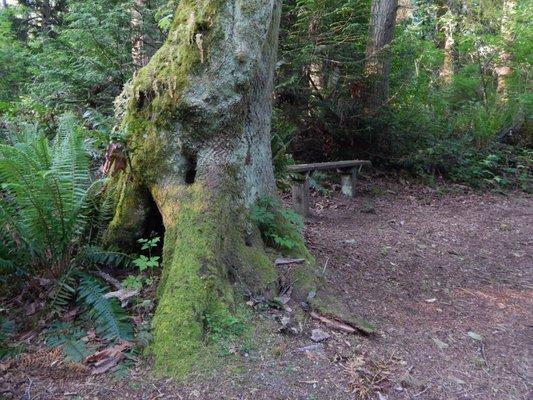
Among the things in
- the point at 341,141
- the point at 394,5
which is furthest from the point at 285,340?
the point at 394,5

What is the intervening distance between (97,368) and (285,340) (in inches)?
47.0

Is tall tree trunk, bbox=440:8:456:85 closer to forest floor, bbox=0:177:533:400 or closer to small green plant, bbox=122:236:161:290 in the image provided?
forest floor, bbox=0:177:533:400

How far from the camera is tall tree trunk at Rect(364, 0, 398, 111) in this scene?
9.05 meters

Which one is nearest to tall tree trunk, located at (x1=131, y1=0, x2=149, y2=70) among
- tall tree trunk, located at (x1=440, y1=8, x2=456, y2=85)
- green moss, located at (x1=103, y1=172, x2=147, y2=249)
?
green moss, located at (x1=103, y1=172, x2=147, y2=249)

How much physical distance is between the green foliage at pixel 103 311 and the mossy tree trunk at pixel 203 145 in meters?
0.32

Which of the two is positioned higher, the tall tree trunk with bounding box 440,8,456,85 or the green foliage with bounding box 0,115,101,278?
the tall tree trunk with bounding box 440,8,456,85

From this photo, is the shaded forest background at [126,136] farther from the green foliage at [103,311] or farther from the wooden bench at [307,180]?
the wooden bench at [307,180]

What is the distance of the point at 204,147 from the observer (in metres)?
3.92

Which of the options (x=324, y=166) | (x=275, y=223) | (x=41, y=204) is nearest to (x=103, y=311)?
(x=41, y=204)

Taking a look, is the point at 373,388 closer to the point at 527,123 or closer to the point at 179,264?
the point at 179,264

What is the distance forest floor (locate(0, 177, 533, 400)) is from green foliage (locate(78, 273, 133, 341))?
13.7 inches

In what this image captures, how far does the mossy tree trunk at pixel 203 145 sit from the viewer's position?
3592 mm

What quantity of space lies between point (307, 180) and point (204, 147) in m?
3.77

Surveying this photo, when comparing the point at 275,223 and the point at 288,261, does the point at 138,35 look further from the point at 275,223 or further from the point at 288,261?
the point at 288,261
